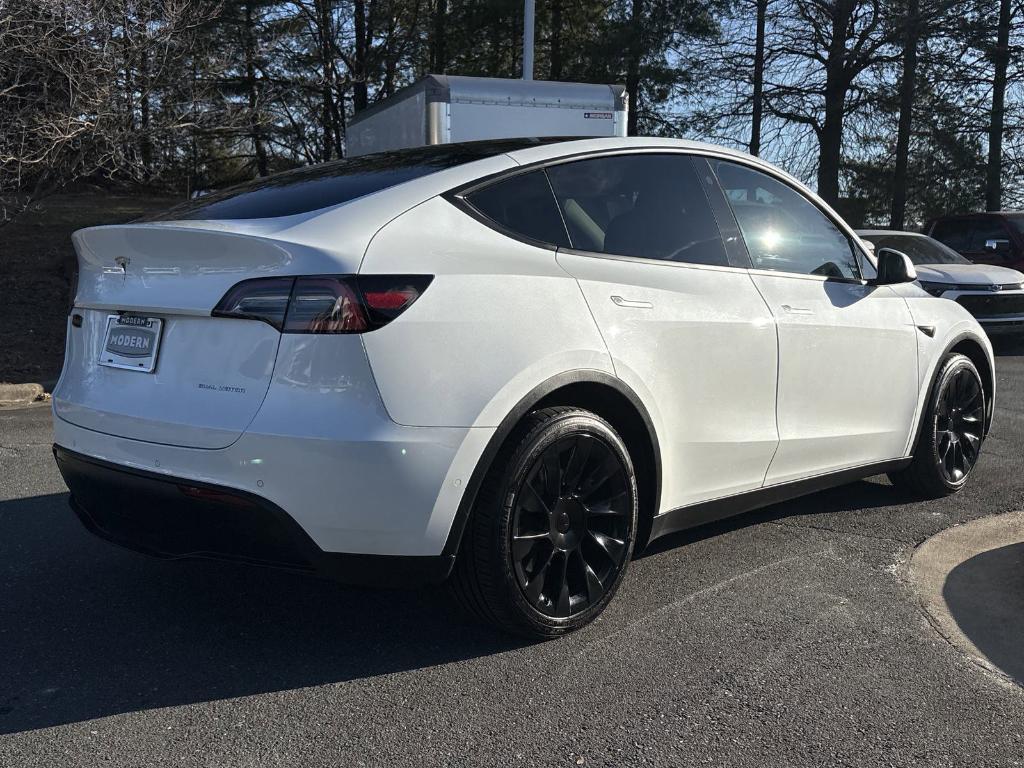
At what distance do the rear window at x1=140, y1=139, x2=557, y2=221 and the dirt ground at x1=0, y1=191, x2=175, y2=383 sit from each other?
3.14m

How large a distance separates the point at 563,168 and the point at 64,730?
7.73 feet

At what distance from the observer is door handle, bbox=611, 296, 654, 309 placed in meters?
3.40

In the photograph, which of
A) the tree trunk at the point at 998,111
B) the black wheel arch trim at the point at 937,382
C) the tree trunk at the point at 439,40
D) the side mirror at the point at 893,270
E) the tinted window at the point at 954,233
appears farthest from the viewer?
the tree trunk at the point at 439,40

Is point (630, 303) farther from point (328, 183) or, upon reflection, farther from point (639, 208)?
point (328, 183)

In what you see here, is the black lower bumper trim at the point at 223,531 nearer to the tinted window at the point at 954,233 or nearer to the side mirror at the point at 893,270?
the side mirror at the point at 893,270

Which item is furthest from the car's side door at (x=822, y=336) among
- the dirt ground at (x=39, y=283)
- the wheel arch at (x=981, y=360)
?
the dirt ground at (x=39, y=283)

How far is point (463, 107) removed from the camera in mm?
8719

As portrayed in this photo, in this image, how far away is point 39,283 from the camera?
1333 cm

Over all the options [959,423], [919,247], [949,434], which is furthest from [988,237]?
[949,434]

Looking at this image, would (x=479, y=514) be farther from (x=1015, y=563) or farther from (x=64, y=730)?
(x=1015, y=563)

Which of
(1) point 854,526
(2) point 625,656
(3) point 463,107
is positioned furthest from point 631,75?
(2) point 625,656

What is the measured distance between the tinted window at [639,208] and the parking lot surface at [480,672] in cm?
129

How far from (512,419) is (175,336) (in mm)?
1048

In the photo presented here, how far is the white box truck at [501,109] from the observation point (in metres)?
8.64
